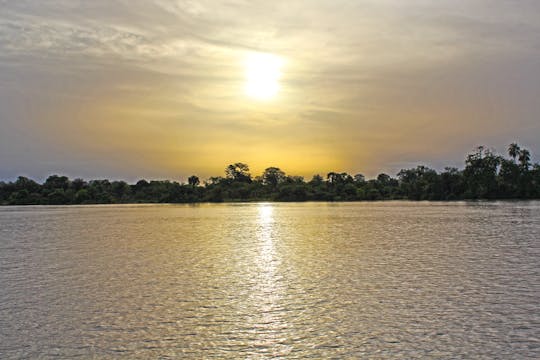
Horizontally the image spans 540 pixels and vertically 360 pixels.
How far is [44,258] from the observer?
75.6 ft

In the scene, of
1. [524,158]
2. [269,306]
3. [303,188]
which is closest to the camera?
[269,306]

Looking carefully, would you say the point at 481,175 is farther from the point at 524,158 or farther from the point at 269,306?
the point at 269,306

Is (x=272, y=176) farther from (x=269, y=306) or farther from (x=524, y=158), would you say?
(x=269, y=306)

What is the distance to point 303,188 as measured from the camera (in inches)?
6156

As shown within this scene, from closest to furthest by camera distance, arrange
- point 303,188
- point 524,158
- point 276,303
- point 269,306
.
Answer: point 269,306 → point 276,303 → point 524,158 → point 303,188

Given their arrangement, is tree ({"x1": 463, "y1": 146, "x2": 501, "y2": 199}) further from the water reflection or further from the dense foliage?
the water reflection

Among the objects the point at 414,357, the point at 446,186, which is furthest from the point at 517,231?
the point at 446,186

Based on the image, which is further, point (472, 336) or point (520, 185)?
point (520, 185)

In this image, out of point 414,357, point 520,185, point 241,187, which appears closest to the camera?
point 414,357

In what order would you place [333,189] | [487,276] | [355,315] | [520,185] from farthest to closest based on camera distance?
[333,189] < [520,185] < [487,276] < [355,315]

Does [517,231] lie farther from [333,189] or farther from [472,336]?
[333,189]

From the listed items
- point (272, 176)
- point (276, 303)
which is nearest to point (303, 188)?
point (272, 176)

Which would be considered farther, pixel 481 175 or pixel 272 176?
pixel 272 176

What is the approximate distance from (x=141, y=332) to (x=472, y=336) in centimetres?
Answer: 703
